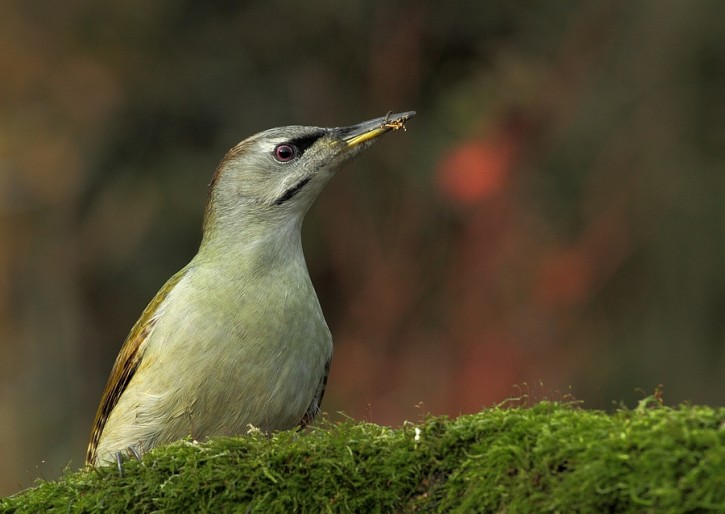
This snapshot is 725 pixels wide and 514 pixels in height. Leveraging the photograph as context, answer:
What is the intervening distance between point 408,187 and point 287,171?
543 centimetres

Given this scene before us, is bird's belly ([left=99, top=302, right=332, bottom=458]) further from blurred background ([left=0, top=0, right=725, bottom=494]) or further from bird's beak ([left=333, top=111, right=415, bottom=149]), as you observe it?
blurred background ([left=0, top=0, right=725, bottom=494])

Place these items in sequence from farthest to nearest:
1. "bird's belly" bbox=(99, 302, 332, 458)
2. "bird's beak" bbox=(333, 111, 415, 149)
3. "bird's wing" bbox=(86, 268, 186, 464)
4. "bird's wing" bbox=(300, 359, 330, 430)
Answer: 1. "bird's beak" bbox=(333, 111, 415, 149)
2. "bird's wing" bbox=(300, 359, 330, 430)
3. "bird's wing" bbox=(86, 268, 186, 464)
4. "bird's belly" bbox=(99, 302, 332, 458)

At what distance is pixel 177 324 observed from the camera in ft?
17.3

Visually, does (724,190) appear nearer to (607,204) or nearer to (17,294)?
(607,204)

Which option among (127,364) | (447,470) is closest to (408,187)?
(127,364)

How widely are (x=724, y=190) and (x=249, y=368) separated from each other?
7.49 metres

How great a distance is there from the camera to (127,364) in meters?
5.67

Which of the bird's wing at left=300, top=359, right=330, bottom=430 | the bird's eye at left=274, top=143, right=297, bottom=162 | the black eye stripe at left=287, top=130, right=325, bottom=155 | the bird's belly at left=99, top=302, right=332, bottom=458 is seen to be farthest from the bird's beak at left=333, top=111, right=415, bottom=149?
the bird's wing at left=300, top=359, right=330, bottom=430

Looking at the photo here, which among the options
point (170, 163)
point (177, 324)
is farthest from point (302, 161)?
point (170, 163)

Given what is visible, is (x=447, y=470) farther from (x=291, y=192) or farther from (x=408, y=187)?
(x=408, y=187)

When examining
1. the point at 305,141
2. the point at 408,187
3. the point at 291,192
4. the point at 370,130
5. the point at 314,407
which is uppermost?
the point at 408,187

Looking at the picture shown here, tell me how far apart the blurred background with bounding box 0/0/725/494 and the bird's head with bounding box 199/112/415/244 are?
16.1 feet

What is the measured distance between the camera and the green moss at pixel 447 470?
2.87 metres

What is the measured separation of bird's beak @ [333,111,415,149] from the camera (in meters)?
5.83
